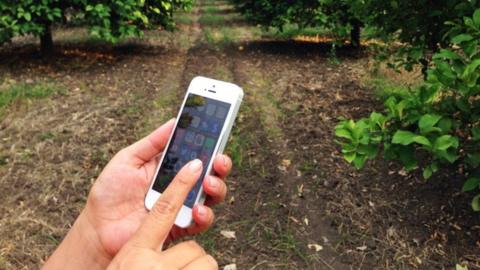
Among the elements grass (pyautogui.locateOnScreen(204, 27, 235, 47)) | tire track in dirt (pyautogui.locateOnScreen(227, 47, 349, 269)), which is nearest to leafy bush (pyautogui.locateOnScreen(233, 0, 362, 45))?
grass (pyautogui.locateOnScreen(204, 27, 235, 47))

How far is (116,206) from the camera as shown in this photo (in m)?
2.00

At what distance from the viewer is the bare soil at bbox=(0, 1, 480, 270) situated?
11.3 feet

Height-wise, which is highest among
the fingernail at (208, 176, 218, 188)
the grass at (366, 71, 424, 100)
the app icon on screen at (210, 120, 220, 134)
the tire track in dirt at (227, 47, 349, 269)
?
the app icon on screen at (210, 120, 220, 134)

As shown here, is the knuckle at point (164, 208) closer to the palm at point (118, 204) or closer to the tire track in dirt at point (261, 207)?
the palm at point (118, 204)

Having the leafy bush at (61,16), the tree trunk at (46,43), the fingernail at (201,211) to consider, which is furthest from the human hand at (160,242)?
the tree trunk at (46,43)

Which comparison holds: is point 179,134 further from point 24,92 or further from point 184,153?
point 24,92

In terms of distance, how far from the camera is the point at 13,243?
3.55 meters

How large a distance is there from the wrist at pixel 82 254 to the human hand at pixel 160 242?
0.75m

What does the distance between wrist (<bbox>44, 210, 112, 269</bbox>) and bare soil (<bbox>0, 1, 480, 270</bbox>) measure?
62.9 inches

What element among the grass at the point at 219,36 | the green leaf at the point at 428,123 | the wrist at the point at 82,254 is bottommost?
the grass at the point at 219,36

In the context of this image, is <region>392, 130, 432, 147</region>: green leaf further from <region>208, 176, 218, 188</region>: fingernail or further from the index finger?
the index finger

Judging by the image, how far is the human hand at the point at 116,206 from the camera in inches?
76.8

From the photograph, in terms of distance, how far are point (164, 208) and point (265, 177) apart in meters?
3.22

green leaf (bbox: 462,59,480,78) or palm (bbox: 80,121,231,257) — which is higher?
green leaf (bbox: 462,59,480,78)
